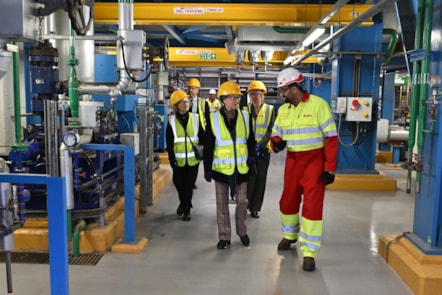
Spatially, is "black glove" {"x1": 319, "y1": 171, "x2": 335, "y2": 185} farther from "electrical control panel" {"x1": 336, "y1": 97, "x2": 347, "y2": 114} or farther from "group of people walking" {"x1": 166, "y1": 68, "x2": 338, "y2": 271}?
"electrical control panel" {"x1": 336, "y1": 97, "x2": 347, "y2": 114}

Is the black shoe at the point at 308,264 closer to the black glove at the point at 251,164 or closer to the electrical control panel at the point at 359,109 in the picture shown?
the black glove at the point at 251,164

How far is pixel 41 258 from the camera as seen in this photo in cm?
379

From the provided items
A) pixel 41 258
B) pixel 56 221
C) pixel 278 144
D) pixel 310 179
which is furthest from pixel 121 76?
pixel 56 221

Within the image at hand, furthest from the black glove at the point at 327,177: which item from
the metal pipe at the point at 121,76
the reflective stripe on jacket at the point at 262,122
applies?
the metal pipe at the point at 121,76

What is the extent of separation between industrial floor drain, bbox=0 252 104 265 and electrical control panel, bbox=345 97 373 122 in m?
4.47

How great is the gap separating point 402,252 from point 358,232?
1256 mm

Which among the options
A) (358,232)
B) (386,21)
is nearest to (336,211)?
(358,232)

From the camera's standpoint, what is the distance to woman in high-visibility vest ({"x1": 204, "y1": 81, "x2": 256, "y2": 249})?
3926mm

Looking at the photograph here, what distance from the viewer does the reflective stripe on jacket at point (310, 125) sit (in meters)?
3.54

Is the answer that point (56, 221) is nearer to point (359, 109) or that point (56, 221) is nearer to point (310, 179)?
point (310, 179)

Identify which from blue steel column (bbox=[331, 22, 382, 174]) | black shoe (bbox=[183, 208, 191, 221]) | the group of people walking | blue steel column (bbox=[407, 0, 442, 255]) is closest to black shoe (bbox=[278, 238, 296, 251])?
the group of people walking

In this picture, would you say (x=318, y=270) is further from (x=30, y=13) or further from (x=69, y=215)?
(x=30, y=13)

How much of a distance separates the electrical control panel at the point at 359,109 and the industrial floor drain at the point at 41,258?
4470 millimetres

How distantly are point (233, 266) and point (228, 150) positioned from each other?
1.06 meters
